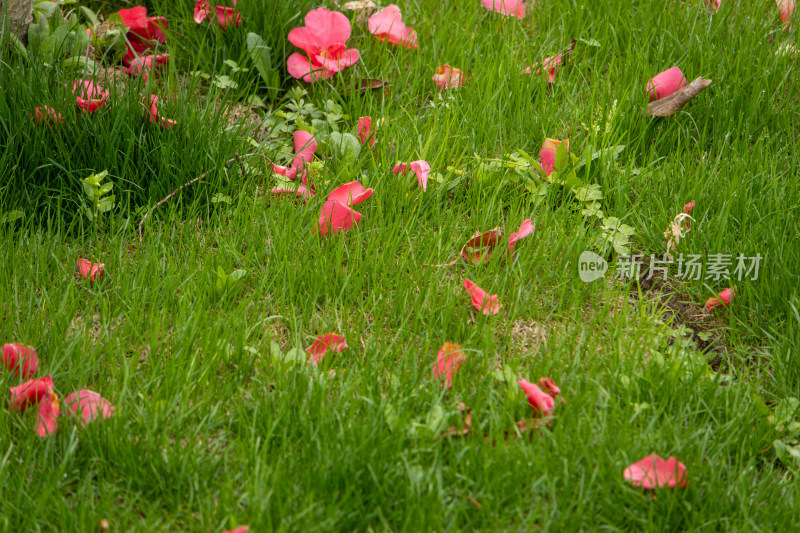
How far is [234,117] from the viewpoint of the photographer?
2.60 meters

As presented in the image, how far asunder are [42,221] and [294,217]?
29.5 inches

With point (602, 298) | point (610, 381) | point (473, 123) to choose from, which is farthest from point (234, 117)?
point (610, 381)

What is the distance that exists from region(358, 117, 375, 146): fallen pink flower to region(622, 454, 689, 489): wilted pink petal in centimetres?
137

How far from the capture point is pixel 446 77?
2676 millimetres

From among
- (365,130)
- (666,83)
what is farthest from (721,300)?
(365,130)

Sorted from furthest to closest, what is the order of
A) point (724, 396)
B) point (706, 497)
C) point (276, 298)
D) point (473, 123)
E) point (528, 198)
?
A: 1. point (473, 123)
2. point (528, 198)
3. point (276, 298)
4. point (724, 396)
5. point (706, 497)

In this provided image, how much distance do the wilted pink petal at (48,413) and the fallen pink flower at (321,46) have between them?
147 centimetres

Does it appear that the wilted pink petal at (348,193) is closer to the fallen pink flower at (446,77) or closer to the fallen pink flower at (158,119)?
the fallen pink flower at (158,119)

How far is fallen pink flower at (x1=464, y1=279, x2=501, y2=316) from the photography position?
6.28 ft

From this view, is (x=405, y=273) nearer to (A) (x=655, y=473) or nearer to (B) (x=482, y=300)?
(B) (x=482, y=300)

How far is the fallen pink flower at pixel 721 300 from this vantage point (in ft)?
6.51

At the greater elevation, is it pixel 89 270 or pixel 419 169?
pixel 419 169

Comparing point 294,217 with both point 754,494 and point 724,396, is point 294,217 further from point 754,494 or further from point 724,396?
point 754,494

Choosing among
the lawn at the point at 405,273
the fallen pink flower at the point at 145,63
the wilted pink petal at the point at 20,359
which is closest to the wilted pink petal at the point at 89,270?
the lawn at the point at 405,273
